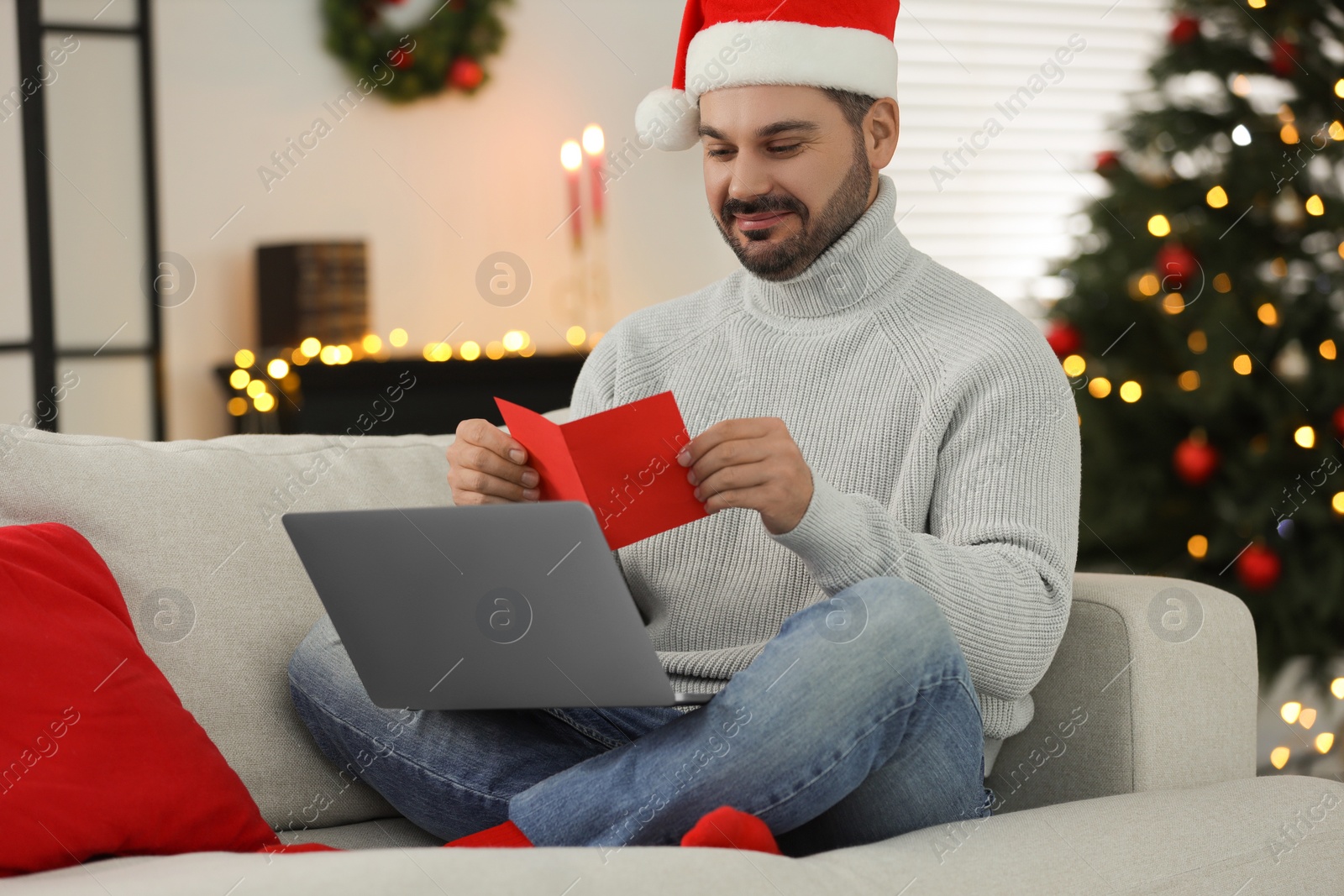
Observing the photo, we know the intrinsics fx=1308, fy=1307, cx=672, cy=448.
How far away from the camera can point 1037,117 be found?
372 centimetres

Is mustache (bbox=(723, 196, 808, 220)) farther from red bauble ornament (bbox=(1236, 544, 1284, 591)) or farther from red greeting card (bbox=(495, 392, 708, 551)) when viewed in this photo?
red bauble ornament (bbox=(1236, 544, 1284, 591))

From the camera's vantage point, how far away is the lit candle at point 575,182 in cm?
347

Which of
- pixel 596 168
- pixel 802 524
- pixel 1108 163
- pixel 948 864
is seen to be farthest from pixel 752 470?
pixel 596 168

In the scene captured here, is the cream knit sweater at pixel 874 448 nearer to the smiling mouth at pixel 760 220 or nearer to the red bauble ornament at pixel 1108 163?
the smiling mouth at pixel 760 220

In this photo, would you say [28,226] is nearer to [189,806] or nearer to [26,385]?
[26,385]

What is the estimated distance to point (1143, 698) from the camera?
1181 millimetres

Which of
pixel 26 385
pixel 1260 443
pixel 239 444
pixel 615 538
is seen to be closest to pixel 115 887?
pixel 615 538

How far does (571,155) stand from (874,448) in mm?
2318

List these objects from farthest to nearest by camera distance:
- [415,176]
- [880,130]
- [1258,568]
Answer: [415,176], [1258,568], [880,130]

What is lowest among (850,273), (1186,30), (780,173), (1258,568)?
(1258,568)

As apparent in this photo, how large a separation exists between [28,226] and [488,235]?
1.10 m

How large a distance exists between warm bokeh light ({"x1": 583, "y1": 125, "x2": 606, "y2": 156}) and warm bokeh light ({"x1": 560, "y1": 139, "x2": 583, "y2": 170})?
0.08 feet
